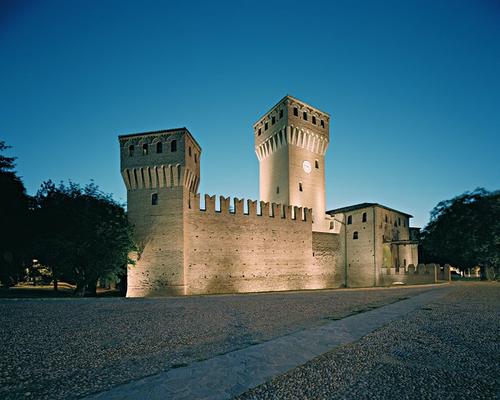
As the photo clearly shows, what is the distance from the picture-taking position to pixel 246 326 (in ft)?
23.0

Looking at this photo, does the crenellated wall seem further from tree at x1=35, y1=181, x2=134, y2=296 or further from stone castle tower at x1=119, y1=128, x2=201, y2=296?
tree at x1=35, y1=181, x2=134, y2=296

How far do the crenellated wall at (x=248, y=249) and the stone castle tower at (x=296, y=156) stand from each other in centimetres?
492

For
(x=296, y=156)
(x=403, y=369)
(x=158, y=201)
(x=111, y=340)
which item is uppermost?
(x=296, y=156)

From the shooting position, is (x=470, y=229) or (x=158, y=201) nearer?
(x=158, y=201)

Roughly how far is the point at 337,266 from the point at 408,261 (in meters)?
11.7

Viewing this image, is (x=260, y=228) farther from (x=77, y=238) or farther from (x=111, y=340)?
(x=111, y=340)

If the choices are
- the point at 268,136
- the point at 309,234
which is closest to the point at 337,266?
the point at 309,234

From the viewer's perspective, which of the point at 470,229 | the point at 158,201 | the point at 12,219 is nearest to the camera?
the point at 12,219

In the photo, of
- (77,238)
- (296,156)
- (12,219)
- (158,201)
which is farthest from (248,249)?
(12,219)

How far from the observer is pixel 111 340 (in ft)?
19.2

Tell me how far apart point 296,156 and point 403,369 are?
31574mm

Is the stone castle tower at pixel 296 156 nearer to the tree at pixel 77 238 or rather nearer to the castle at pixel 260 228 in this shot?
the castle at pixel 260 228

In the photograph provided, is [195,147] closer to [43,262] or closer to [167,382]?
[43,262]

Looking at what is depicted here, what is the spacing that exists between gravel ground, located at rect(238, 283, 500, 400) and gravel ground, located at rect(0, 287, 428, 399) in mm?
1601
